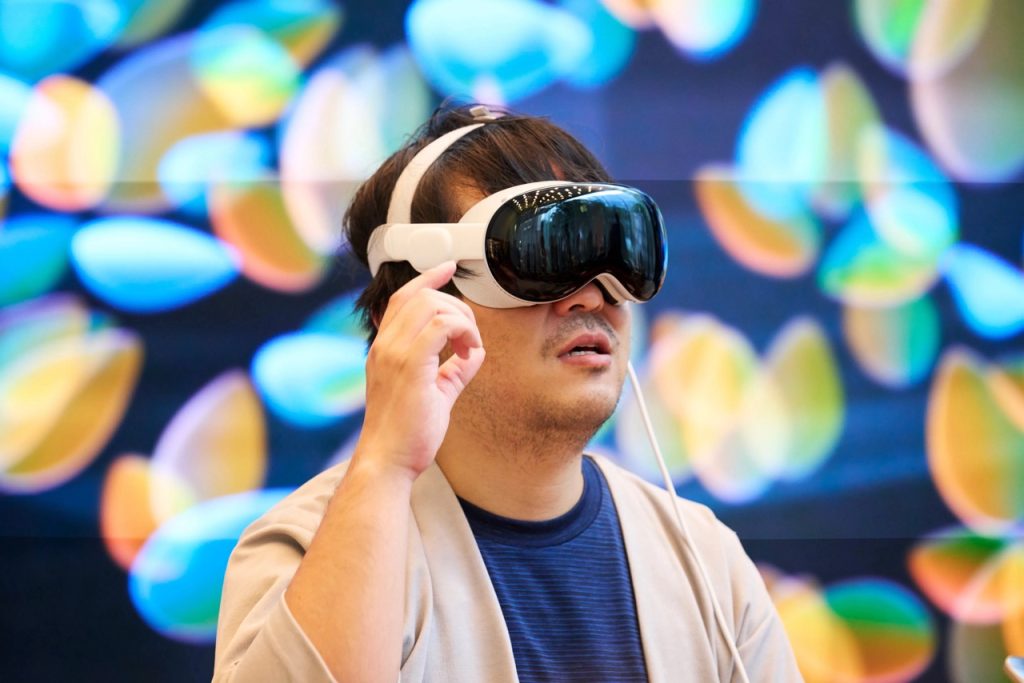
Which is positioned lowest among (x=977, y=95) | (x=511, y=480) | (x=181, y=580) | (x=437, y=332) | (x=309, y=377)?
(x=181, y=580)

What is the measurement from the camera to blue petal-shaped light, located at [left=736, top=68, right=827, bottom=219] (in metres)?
2.20

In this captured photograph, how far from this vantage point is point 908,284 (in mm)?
2207

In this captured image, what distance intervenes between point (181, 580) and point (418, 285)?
1.21 meters

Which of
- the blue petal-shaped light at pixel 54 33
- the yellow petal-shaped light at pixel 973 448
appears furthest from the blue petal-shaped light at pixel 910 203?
the blue petal-shaped light at pixel 54 33

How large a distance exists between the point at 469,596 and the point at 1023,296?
60.1 inches

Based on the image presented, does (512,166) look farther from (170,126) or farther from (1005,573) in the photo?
(1005,573)

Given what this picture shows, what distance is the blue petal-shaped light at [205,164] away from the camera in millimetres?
2146

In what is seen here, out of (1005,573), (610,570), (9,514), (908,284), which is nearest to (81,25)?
(9,514)

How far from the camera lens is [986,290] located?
2.21 meters

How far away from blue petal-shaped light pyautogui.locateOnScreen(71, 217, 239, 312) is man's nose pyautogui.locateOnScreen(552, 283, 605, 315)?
42.5 inches

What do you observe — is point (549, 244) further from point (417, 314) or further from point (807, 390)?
point (807, 390)

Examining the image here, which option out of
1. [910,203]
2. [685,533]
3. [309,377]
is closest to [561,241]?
[685,533]

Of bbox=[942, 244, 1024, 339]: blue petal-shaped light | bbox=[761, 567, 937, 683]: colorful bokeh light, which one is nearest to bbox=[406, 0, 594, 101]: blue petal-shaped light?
bbox=[942, 244, 1024, 339]: blue petal-shaped light

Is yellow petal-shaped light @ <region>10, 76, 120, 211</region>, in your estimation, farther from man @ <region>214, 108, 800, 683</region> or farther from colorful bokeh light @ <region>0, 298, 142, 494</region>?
man @ <region>214, 108, 800, 683</region>
